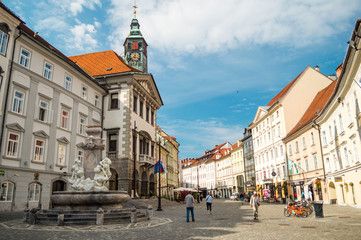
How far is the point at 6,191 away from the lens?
20.4 m

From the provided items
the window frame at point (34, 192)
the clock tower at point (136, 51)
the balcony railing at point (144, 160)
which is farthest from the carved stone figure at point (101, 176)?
the clock tower at point (136, 51)

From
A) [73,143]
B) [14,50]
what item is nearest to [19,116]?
[14,50]

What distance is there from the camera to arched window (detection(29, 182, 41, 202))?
2272cm

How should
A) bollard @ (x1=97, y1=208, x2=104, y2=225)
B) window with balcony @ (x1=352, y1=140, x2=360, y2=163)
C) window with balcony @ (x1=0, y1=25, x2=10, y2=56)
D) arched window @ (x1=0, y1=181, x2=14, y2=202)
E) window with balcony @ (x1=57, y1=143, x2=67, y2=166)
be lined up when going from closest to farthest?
bollard @ (x1=97, y1=208, x2=104, y2=225), arched window @ (x1=0, y1=181, x2=14, y2=202), window with balcony @ (x1=0, y1=25, x2=10, y2=56), window with balcony @ (x1=352, y1=140, x2=360, y2=163), window with balcony @ (x1=57, y1=143, x2=67, y2=166)

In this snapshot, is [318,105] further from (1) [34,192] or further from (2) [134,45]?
(2) [134,45]

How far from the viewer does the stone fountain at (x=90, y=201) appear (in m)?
13.8

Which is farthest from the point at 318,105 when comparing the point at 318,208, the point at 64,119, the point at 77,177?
the point at 77,177

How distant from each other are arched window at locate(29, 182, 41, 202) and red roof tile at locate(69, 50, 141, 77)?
655 inches

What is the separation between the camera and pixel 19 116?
22.3 metres

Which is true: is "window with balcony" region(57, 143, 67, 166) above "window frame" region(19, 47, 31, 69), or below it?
below

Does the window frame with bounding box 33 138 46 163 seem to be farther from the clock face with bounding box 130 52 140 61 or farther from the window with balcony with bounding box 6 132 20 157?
the clock face with bounding box 130 52 140 61

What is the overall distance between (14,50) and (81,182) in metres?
12.5

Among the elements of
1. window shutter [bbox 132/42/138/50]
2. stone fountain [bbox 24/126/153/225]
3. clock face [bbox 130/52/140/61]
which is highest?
window shutter [bbox 132/42/138/50]

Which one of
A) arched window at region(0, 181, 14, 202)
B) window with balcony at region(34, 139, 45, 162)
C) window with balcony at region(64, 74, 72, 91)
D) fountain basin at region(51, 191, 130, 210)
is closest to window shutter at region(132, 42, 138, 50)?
window with balcony at region(64, 74, 72, 91)
